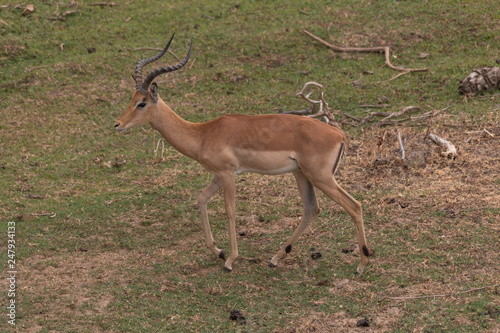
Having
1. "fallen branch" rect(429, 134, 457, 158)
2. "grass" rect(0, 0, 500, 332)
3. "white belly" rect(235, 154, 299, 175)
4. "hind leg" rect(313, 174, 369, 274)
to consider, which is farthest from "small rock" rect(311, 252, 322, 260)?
"fallen branch" rect(429, 134, 457, 158)

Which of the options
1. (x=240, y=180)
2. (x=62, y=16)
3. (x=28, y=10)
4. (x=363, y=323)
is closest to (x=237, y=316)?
(x=363, y=323)

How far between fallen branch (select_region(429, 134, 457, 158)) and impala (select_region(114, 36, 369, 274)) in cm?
279

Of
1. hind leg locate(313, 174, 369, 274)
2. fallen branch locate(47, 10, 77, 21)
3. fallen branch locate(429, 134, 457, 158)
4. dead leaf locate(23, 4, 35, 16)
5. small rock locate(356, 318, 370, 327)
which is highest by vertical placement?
hind leg locate(313, 174, 369, 274)

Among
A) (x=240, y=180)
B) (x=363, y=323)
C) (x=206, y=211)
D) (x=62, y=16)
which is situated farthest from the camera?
(x=62, y=16)

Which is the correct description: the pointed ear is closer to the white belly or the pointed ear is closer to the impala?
the impala

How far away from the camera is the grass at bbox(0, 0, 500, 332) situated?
6.00 m

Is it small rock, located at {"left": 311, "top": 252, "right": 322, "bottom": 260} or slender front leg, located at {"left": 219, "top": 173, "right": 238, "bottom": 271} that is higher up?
slender front leg, located at {"left": 219, "top": 173, "right": 238, "bottom": 271}

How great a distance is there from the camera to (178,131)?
7.13m

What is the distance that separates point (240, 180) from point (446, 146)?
311 cm

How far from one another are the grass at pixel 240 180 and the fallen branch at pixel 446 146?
15 cm

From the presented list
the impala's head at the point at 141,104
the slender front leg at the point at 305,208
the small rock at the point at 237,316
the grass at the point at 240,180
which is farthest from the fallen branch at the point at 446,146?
the small rock at the point at 237,316

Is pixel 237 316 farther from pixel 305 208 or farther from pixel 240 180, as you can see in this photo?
pixel 240 180

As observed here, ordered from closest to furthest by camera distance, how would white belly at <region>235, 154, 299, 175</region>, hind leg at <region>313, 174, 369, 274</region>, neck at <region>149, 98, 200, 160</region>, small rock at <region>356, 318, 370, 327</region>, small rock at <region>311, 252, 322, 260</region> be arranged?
small rock at <region>356, 318, 370, 327</region>
hind leg at <region>313, 174, 369, 274</region>
white belly at <region>235, 154, 299, 175</region>
small rock at <region>311, 252, 322, 260</region>
neck at <region>149, 98, 200, 160</region>

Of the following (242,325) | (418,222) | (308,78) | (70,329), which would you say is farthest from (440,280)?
(308,78)
